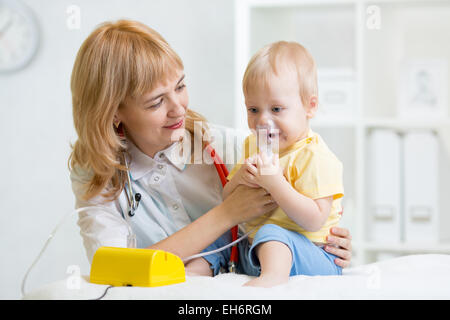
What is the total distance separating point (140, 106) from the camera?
1.27m

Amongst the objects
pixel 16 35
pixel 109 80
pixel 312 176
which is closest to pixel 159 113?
pixel 109 80

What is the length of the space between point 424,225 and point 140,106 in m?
1.61

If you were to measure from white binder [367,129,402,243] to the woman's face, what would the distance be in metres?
1.30

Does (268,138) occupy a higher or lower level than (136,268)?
higher

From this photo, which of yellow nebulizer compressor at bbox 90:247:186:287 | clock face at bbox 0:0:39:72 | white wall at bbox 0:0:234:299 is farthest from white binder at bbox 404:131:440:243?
clock face at bbox 0:0:39:72

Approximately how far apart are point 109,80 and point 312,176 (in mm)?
524

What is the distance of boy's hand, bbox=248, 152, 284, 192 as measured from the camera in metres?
1.09

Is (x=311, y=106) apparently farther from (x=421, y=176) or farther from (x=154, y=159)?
(x=421, y=176)

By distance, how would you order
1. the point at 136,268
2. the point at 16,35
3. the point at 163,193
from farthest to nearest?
the point at 16,35 < the point at 163,193 < the point at 136,268

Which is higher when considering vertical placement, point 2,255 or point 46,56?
point 46,56

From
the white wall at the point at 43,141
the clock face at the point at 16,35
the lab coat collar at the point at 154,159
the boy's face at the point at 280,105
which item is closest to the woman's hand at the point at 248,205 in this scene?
the boy's face at the point at 280,105

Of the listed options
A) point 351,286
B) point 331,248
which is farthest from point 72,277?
point 331,248

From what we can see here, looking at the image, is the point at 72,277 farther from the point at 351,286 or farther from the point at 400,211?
the point at 400,211

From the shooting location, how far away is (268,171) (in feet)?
3.60
